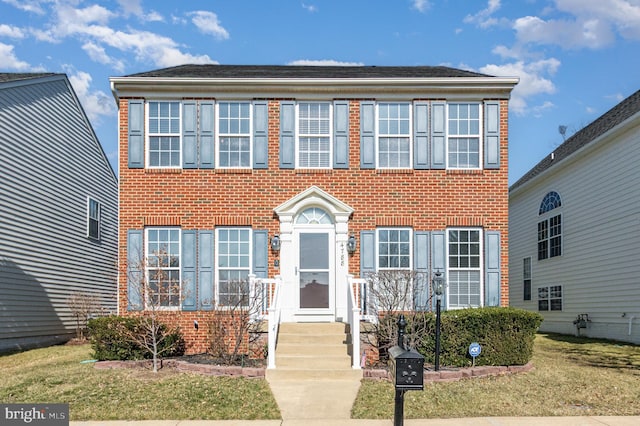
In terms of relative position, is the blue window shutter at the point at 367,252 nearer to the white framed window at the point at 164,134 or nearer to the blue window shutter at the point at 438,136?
the blue window shutter at the point at 438,136

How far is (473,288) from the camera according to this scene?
1472cm

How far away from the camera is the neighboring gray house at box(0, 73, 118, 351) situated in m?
16.4

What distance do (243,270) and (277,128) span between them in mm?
3225

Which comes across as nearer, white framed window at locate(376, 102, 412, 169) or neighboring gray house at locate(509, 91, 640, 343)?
white framed window at locate(376, 102, 412, 169)

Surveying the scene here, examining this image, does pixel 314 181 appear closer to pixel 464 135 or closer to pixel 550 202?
pixel 464 135

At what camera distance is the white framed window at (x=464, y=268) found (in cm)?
1467

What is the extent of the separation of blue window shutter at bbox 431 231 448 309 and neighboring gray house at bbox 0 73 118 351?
1018cm

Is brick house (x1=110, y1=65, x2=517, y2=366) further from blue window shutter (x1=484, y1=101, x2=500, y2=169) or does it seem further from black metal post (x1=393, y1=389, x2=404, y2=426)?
black metal post (x1=393, y1=389, x2=404, y2=426)

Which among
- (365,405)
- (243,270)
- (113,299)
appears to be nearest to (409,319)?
(365,405)

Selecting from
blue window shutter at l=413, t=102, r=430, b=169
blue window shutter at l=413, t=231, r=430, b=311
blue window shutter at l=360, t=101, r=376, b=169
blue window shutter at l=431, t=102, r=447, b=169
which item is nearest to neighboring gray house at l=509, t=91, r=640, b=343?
blue window shutter at l=431, t=102, r=447, b=169

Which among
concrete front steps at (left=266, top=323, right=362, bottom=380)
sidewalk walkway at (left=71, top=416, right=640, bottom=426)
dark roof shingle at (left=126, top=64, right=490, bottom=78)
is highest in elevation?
dark roof shingle at (left=126, top=64, right=490, bottom=78)

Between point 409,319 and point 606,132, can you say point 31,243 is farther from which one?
point 606,132

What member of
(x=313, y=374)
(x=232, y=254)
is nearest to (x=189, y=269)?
(x=232, y=254)

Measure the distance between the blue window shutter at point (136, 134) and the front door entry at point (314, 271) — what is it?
391 centimetres
